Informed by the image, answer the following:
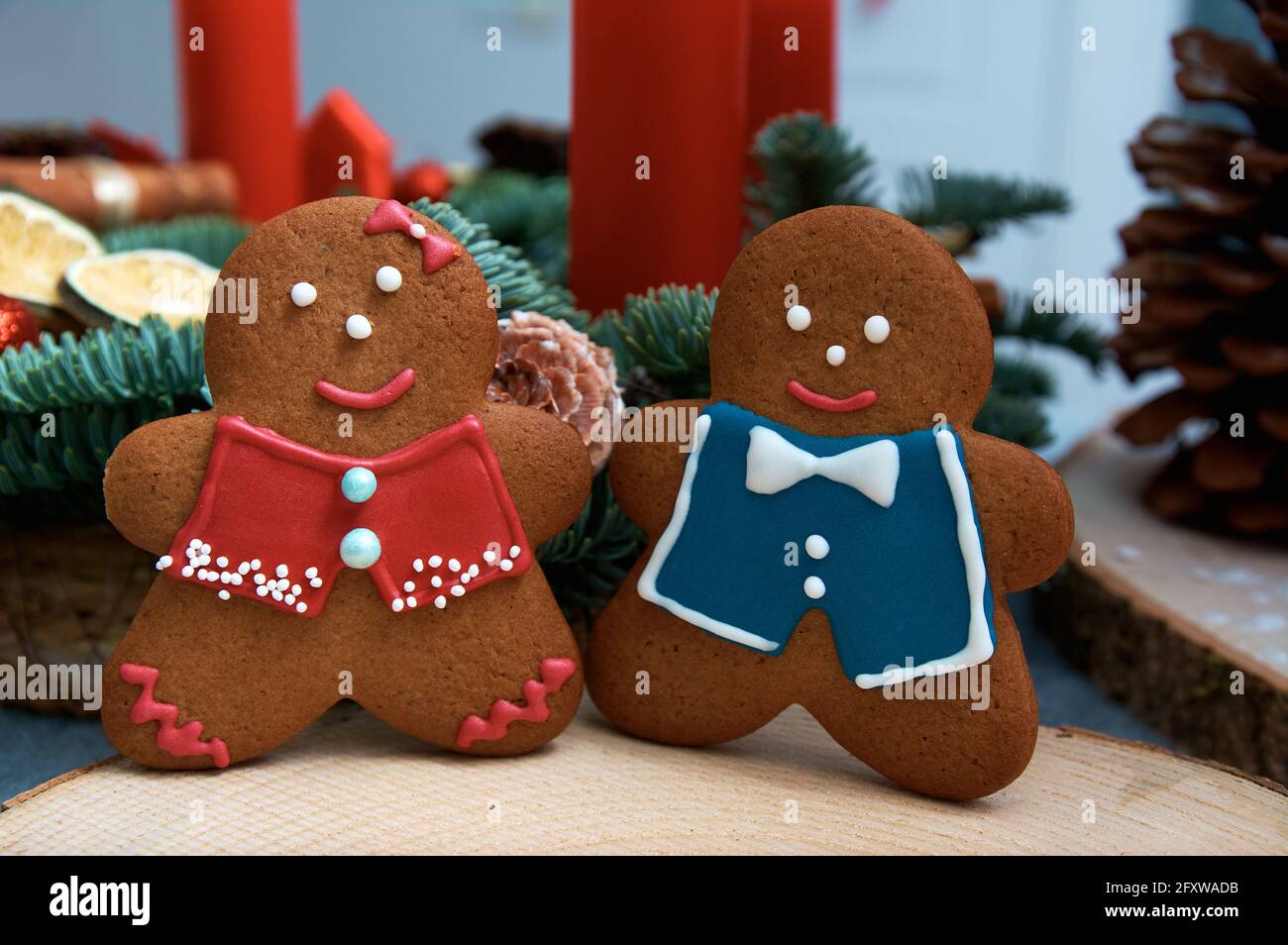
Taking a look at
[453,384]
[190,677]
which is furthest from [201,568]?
[453,384]

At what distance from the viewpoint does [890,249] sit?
686mm

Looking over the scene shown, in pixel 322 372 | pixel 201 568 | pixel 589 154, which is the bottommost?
pixel 201 568

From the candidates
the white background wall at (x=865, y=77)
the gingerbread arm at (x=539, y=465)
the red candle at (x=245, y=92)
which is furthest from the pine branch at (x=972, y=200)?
the white background wall at (x=865, y=77)

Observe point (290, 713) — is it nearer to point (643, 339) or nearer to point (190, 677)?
point (190, 677)

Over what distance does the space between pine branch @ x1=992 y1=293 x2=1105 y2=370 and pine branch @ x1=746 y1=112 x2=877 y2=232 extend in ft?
1.02

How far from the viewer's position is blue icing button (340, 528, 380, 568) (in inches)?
26.5

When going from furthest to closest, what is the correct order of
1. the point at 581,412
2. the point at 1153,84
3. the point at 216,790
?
1. the point at 1153,84
2. the point at 581,412
3. the point at 216,790

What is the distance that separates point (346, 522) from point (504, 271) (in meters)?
0.22

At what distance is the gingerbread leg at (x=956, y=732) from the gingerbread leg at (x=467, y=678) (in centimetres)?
18

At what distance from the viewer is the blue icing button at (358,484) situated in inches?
26.3

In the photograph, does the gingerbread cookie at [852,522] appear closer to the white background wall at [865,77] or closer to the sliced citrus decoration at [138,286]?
the sliced citrus decoration at [138,286]

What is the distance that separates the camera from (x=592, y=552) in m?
0.84

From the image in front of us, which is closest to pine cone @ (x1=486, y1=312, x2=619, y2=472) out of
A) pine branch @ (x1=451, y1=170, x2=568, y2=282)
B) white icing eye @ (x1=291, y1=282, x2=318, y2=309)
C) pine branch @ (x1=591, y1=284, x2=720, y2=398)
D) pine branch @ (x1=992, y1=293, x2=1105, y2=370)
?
pine branch @ (x1=591, y1=284, x2=720, y2=398)

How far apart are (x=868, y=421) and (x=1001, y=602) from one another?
0.42 ft
